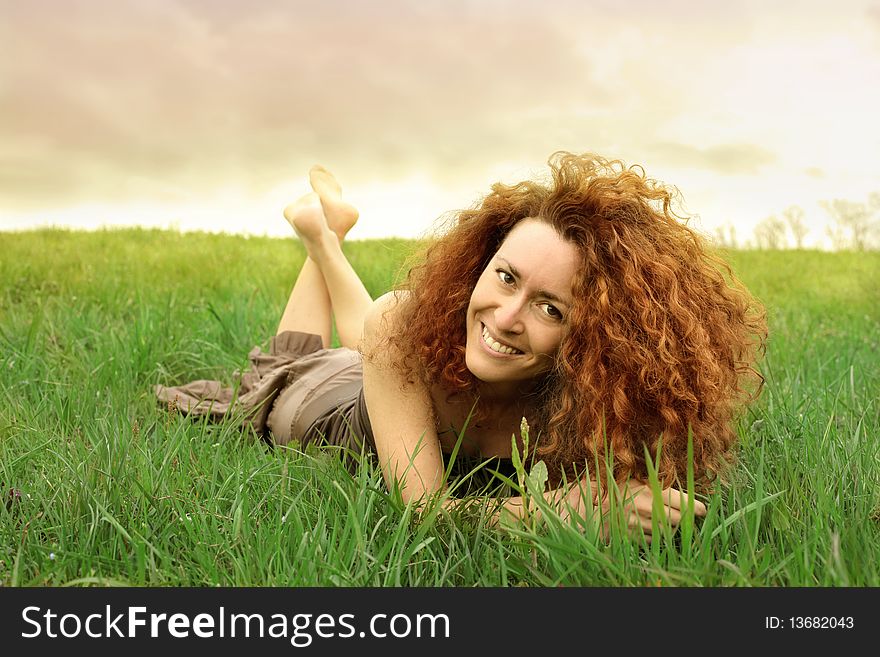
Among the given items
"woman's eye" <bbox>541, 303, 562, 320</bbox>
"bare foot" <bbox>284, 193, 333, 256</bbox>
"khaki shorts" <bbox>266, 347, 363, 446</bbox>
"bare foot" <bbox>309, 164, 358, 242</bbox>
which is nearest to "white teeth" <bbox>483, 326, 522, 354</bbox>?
"woman's eye" <bbox>541, 303, 562, 320</bbox>

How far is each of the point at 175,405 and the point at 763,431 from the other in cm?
240

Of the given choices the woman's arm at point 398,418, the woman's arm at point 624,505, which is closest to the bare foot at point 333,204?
the woman's arm at point 398,418

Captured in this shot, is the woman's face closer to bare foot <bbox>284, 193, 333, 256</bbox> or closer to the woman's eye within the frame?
the woman's eye

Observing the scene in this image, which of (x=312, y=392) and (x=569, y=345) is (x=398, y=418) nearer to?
(x=569, y=345)

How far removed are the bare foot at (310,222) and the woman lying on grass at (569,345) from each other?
1.38 metres

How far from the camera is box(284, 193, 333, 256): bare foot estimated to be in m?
4.20

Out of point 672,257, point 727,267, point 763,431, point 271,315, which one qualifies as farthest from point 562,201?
point 271,315

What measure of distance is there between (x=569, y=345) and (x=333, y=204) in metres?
2.33

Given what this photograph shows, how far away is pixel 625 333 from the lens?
236 centimetres

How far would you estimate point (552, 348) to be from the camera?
2430mm

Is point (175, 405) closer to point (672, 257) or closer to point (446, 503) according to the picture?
point (446, 503)

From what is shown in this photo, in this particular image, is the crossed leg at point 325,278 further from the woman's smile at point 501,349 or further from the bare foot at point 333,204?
the woman's smile at point 501,349
